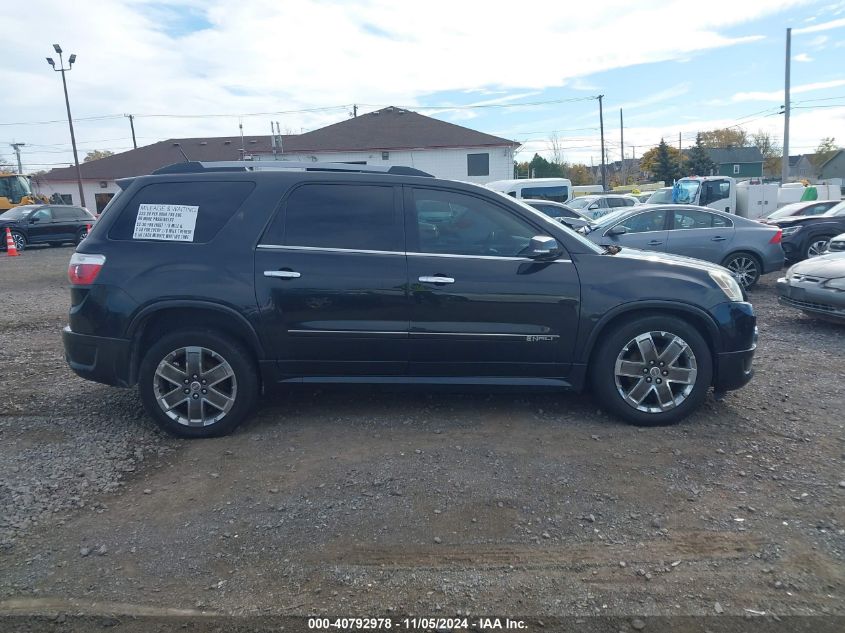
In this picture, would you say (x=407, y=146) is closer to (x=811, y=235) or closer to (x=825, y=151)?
(x=811, y=235)

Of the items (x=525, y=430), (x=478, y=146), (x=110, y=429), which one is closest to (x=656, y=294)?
(x=525, y=430)

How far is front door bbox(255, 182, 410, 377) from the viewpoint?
4.44m

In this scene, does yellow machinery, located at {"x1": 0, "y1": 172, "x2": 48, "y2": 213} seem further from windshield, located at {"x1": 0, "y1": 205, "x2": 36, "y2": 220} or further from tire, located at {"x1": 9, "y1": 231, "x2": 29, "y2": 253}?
tire, located at {"x1": 9, "y1": 231, "x2": 29, "y2": 253}

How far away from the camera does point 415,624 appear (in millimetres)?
2645

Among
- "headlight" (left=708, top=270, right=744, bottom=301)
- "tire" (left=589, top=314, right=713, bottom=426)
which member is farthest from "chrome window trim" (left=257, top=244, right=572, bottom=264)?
"headlight" (left=708, top=270, right=744, bottom=301)

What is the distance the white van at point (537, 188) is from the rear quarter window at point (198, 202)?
776 inches

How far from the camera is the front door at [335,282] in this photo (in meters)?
4.44

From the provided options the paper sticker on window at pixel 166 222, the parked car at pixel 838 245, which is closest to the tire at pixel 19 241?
the paper sticker on window at pixel 166 222

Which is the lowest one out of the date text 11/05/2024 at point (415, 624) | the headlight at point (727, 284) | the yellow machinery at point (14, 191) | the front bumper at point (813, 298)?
the date text 11/05/2024 at point (415, 624)

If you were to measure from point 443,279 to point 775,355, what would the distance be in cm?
420

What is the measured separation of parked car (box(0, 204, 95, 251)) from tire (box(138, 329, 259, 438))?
20.3m

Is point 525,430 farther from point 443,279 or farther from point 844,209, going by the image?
point 844,209

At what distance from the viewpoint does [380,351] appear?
453 cm

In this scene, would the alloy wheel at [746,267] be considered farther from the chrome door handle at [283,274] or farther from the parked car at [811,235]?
the chrome door handle at [283,274]
